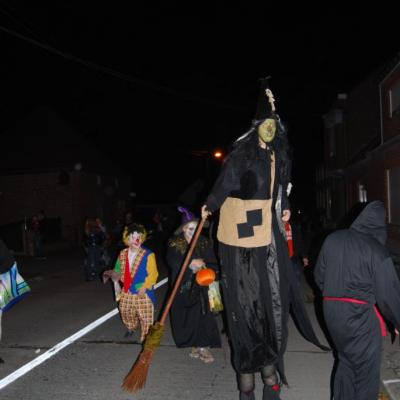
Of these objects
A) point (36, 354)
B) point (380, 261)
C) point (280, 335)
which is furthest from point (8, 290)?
point (380, 261)

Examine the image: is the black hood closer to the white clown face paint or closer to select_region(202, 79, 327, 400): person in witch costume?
select_region(202, 79, 327, 400): person in witch costume

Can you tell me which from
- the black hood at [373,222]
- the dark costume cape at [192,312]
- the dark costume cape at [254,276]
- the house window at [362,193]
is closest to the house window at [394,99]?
the house window at [362,193]

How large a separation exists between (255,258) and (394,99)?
15.7 meters

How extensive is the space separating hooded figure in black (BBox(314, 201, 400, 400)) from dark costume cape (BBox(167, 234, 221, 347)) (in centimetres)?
184

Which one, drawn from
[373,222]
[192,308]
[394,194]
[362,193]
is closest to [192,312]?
[192,308]

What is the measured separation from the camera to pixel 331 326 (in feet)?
11.5

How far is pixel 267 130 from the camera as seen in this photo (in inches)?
141

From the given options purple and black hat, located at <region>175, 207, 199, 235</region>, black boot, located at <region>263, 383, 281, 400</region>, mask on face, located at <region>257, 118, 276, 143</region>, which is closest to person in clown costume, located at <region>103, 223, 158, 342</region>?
purple and black hat, located at <region>175, 207, 199, 235</region>

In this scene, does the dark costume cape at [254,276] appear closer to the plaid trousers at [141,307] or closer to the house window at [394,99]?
the plaid trousers at [141,307]

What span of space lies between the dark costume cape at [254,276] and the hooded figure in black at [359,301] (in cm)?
28

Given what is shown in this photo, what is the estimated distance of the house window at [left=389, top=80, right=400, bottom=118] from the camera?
16406 millimetres

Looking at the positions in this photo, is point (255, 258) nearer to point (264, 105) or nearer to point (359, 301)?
A: point (359, 301)

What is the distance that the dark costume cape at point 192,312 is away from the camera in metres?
5.12

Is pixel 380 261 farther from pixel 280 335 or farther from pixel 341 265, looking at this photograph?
pixel 280 335
